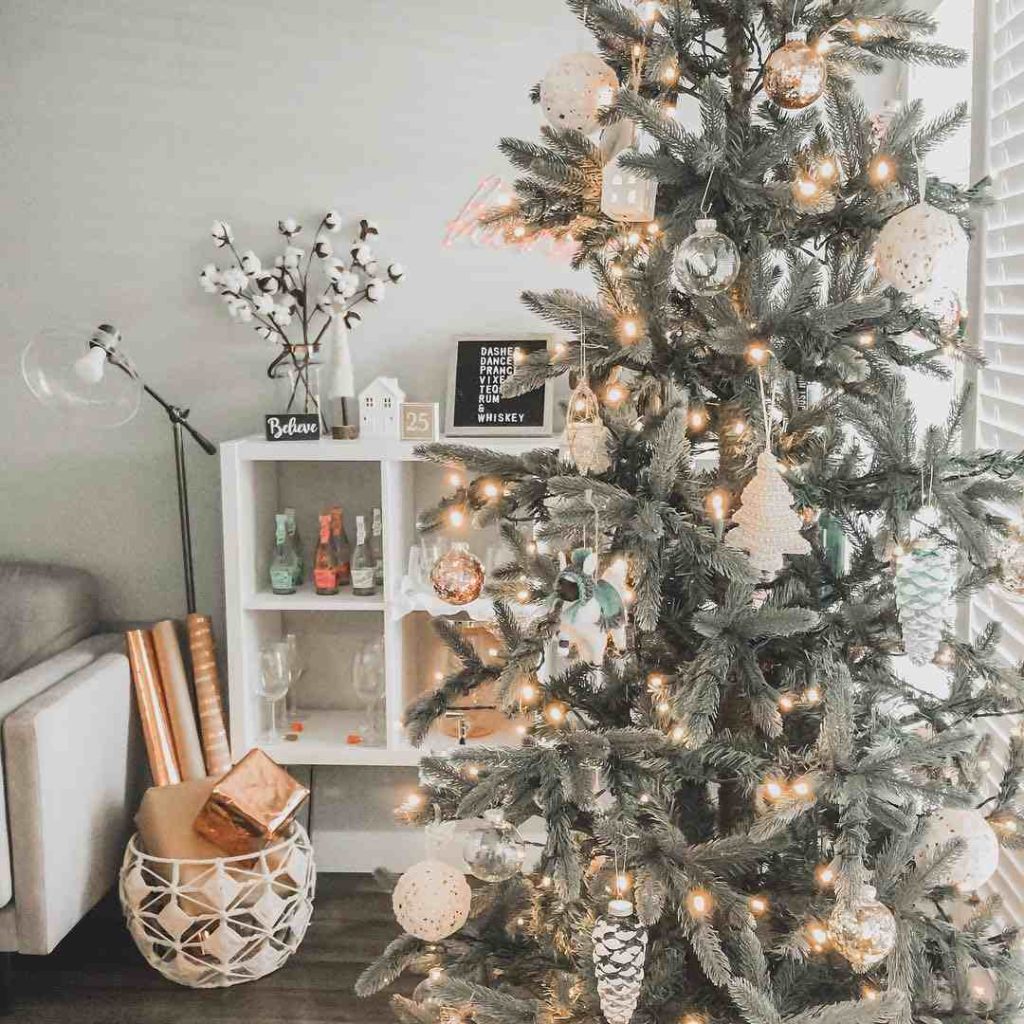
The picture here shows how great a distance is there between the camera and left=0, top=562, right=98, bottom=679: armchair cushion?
9.00 feet

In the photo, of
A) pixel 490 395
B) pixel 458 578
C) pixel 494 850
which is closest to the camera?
pixel 494 850

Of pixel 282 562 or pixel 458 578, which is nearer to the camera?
pixel 458 578

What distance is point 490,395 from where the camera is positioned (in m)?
2.82

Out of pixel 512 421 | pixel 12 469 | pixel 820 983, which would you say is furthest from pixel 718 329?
pixel 12 469

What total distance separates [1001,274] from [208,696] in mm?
2135

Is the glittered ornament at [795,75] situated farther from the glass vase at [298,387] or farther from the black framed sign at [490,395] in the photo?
the glass vase at [298,387]

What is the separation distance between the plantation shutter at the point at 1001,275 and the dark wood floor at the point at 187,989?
4.74 ft

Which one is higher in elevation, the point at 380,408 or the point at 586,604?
the point at 380,408

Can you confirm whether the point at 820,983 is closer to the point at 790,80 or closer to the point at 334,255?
the point at 790,80

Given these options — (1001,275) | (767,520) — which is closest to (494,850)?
(767,520)

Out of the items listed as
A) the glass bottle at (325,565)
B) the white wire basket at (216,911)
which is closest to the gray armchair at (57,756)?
the white wire basket at (216,911)

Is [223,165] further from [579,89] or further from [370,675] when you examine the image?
[579,89]

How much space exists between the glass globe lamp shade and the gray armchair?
20.0 inches

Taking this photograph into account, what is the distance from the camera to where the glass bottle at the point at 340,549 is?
284 cm
